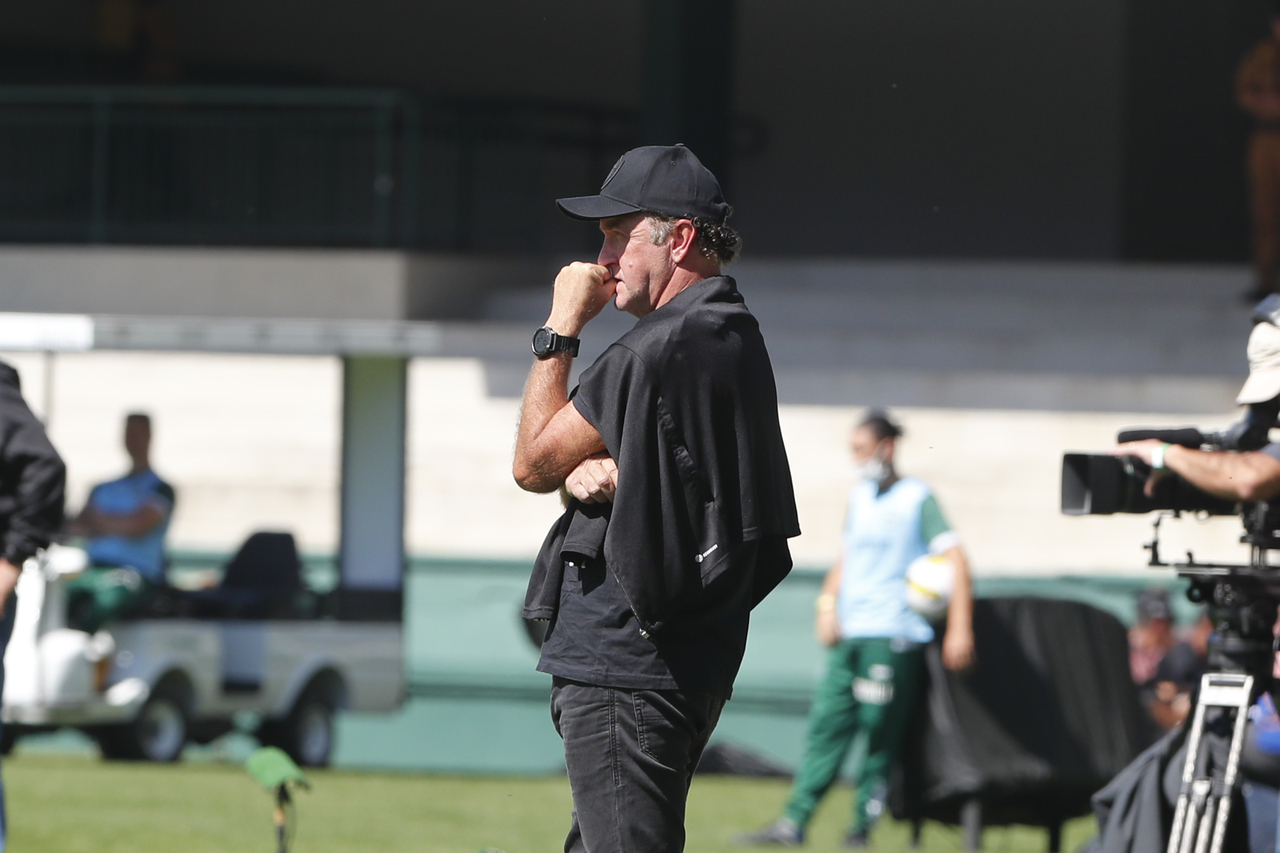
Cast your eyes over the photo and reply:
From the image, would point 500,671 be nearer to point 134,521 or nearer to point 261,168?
point 134,521

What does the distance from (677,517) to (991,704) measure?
4.55 m

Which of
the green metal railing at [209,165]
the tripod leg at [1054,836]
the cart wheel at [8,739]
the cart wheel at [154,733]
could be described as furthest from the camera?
the green metal railing at [209,165]

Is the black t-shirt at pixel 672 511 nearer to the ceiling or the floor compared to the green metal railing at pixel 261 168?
nearer to the floor

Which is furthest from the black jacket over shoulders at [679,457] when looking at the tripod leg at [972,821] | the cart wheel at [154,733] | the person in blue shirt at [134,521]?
the person in blue shirt at [134,521]

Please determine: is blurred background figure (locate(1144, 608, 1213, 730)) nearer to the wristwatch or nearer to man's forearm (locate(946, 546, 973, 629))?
man's forearm (locate(946, 546, 973, 629))

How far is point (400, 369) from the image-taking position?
39.6 feet

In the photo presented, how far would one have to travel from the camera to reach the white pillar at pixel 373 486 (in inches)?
445

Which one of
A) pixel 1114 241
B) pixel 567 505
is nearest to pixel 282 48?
pixel 1114 241

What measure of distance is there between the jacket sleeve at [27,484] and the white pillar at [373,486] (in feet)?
20.0

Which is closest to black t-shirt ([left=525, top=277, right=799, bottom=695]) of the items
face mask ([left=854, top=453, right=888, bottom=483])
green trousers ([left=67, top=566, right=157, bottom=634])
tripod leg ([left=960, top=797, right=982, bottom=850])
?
tripod leg ([left=960, top=797, right=982, bottom=850])

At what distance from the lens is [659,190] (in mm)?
3322

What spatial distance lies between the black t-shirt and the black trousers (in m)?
0.04

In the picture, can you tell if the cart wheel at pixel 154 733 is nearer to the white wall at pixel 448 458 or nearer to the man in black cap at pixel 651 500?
the white wall at pixel 448 458

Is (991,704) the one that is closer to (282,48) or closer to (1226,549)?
(1226,549)
